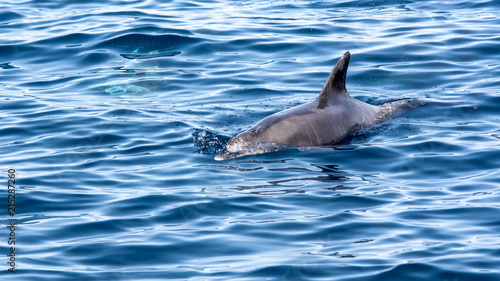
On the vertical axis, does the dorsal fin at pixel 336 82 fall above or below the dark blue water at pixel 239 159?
above

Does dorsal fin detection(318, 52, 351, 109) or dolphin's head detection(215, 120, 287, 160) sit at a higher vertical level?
dorsal fin detection(318, 52, 351, 109)

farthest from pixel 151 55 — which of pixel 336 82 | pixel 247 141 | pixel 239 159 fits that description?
pixel 239 159

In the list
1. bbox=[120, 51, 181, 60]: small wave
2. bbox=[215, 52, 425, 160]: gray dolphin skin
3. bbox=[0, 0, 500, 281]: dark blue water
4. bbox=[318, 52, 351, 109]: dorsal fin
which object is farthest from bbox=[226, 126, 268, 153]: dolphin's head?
bbox=[120, 51, 181, 60]: small wave

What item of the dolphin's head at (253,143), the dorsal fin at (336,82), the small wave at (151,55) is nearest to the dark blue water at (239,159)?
the small wave at (151,55)

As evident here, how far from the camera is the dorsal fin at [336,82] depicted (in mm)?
13533

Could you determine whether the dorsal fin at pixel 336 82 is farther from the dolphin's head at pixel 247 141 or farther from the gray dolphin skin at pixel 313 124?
the dolphin's head at pixel 247 141

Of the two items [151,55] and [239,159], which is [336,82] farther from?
[151,55]

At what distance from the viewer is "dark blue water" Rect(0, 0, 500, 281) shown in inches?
336

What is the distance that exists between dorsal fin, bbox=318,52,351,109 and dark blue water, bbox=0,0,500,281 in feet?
3.18

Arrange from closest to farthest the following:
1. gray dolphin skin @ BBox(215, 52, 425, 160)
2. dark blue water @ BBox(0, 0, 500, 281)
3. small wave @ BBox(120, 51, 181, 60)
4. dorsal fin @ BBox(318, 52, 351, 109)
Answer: dark blue water @ BBox(0, 0, 500, 281) < gray dolphin skin @ BBox(215, 52, 425, 160) < dorsal fin @ BBox(318, 52, 351, 109) < small wave @ BBox(120, 51, 181, 60)

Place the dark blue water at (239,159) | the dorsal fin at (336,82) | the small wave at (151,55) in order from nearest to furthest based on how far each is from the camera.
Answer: the dark blue water at (239,159) → the dorsal fin at (336,82) → the small wave at (151,55)

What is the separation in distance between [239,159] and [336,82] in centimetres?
Result: 268

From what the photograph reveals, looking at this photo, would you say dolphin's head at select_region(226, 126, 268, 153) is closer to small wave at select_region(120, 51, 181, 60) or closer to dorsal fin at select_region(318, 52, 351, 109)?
dorsal fin at select_region(318, 52, 351, 109)

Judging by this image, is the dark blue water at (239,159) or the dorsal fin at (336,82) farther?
the dorsal fin at (336,82)
